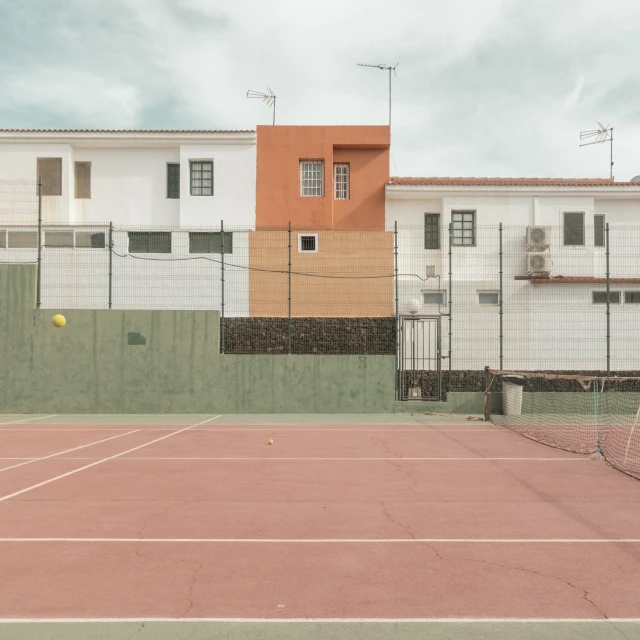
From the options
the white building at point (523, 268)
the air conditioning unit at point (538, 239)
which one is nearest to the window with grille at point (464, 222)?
the white building at point (523, 268)

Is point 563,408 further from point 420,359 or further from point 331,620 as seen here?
point 331,620

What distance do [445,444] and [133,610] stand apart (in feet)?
31.1

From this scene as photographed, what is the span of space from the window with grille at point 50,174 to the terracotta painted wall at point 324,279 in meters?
9.91

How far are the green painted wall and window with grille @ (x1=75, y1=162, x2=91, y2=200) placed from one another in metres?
9.13

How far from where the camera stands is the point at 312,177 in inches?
1090

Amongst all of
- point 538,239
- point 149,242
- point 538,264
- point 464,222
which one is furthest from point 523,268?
point 149,242

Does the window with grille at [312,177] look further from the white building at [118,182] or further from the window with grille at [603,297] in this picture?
the window with grille at [603,297]

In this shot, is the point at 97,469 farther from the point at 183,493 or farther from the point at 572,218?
the point at 572,218

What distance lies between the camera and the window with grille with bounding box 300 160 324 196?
27641 millimetres

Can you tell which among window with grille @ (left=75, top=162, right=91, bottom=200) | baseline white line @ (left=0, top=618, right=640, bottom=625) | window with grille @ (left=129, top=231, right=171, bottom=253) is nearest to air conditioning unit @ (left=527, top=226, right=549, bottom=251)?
window with grille @ (left=129, top=231, right=171, bottom=253)

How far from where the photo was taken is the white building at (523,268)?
21.3 m

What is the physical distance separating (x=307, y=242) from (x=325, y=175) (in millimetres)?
4079

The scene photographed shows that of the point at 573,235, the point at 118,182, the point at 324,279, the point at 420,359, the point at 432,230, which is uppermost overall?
the point at 118,182

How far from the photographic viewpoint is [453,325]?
21844 millimetres
